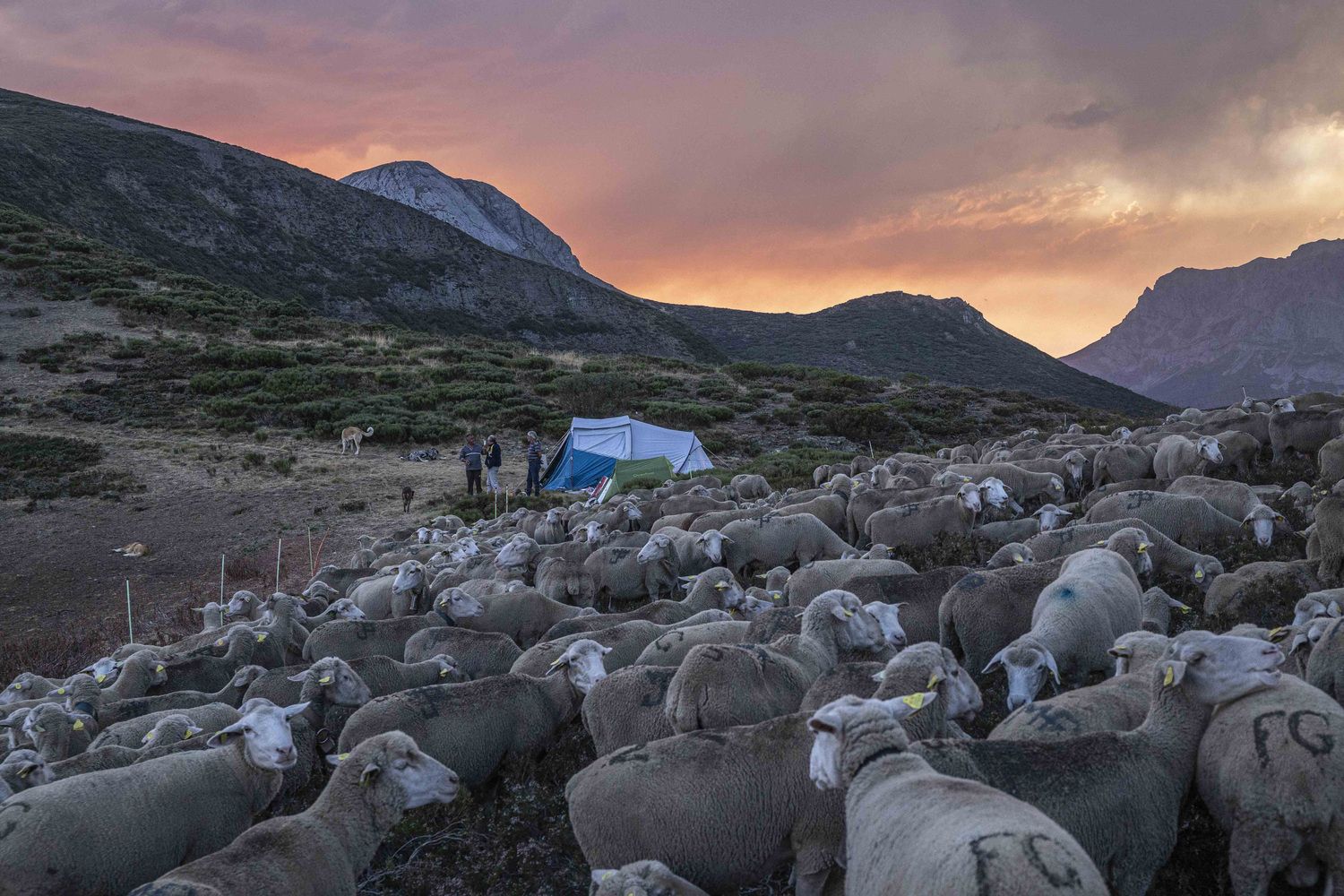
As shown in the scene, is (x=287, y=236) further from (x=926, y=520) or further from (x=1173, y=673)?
(x=1173, y=673)

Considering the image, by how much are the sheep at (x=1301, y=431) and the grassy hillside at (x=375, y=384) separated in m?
17.7

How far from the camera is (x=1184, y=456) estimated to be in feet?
47.5

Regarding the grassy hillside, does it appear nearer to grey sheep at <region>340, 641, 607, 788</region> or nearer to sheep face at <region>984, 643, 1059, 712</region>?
grey sheep at <region>340, 641, 607, 788</region>

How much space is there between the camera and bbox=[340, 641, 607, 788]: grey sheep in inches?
245

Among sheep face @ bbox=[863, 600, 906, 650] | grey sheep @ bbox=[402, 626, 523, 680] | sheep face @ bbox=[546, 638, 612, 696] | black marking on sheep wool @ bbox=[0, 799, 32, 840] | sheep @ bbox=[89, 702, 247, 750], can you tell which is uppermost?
sheep face @ bbox=[863, 600, 906, 650]

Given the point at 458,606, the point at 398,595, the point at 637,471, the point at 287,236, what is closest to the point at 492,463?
the point at 637,471

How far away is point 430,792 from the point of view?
5.22 m

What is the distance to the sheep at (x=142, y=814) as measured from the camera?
4.74m

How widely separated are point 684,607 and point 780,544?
12.6 ft

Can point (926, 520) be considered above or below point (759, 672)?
above

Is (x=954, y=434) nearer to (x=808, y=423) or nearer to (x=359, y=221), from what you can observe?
(x=808, y=423)

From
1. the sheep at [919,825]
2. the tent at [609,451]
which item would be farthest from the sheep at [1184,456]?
the tent at [609,451]

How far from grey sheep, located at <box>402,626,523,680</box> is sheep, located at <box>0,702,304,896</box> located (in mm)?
2517

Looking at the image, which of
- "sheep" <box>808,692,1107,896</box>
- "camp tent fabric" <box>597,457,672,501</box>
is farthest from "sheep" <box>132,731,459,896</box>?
"camp tent fabric" <box>597,457,672,501</box>
